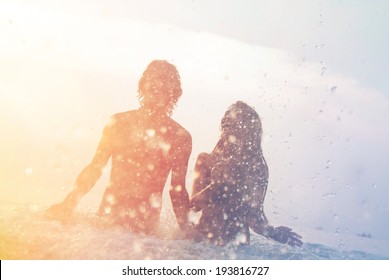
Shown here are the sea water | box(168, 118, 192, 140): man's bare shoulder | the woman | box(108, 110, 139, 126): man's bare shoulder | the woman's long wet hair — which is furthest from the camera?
the woman's long wet hair

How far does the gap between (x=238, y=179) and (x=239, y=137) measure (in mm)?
647

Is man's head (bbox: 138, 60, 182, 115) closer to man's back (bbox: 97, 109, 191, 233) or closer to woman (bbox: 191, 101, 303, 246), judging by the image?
man's back (bbox: 97, 109, 191, 233)

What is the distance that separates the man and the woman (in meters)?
0.34

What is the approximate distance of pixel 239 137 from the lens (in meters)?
7.92

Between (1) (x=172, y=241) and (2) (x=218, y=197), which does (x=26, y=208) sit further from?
(2) (x=218, y=197)

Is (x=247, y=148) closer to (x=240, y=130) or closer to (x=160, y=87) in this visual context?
(x=240, y=130)

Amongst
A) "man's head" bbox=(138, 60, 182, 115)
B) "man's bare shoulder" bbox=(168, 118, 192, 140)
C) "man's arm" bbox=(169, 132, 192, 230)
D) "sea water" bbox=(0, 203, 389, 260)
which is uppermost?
"man's head" bbox=(138, 60, 182, 115)

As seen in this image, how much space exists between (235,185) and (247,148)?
623 millimetres

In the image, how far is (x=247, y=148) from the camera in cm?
797

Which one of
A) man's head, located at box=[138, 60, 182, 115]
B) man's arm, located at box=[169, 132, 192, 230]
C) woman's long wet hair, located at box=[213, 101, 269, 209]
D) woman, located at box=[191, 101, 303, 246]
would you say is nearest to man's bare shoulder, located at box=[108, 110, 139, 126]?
man's head, located at box=[138, 60, 182, 115]

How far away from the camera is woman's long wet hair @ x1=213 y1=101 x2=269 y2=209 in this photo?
783 centimetres

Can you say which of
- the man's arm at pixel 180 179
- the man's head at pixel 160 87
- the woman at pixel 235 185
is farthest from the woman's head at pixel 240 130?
the man's head at pixel 160 87

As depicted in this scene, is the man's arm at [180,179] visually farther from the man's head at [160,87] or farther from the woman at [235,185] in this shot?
the man's head at [160,87]

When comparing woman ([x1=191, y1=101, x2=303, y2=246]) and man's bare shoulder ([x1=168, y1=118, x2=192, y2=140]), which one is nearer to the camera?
man's bare shoulder ([x1=168, y1=118, x2=192, y2=140])
